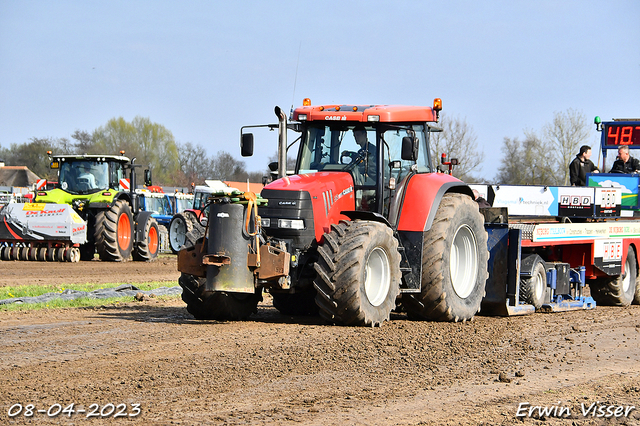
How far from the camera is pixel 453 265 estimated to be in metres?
9.46

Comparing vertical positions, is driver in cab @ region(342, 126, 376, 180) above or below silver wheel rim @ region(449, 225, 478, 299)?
above

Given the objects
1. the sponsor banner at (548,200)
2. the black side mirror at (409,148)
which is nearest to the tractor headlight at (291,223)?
the black side mirror at (409,148)

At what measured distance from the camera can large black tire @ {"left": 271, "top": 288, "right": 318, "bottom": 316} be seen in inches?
388

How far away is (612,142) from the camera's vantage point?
1555cm

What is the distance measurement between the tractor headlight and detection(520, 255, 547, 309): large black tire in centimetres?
364

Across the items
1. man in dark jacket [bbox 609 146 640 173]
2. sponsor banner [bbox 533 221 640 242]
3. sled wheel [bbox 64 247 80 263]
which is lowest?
sled wheel [bbox 64 247 80 263]

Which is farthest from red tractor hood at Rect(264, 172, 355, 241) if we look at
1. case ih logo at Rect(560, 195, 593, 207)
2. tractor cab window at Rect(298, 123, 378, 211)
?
case ih logo at Rect(560, 195, 593, 207)

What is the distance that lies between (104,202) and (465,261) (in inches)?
483

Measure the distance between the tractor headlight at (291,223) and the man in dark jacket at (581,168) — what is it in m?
7.13

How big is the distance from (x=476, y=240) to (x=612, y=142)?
729cm

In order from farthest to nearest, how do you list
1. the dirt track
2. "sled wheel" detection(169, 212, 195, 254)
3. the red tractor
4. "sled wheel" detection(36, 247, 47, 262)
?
"sled wheel" detection(169, 212, 195, 254) < "sled wheel" detection(36, 247, 47, 262) < the red tractor < the dirt track

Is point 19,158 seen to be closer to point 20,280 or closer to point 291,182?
point 20,280

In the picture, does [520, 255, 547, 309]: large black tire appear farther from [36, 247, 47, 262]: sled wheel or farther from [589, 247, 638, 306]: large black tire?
[36, 247, 47, 262]: sled wheel

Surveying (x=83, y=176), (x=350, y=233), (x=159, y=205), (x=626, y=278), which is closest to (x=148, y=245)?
(x=83, y=176)
